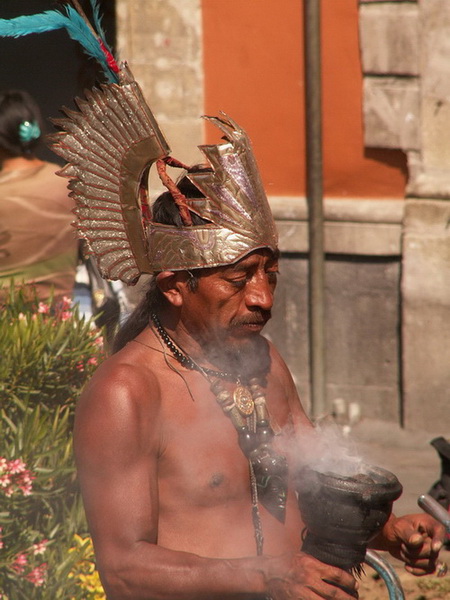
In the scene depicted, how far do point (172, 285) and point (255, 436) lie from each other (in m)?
0.47

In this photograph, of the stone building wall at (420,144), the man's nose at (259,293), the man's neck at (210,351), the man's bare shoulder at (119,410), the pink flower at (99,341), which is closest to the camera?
the man's bare shoulder at (119,410)

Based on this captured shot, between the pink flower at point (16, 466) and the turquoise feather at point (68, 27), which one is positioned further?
the pink flower at point (16, 466)

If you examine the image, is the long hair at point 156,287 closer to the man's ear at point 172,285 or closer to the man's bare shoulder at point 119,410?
the man's ear at point 172,285

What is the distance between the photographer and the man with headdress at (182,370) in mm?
2635

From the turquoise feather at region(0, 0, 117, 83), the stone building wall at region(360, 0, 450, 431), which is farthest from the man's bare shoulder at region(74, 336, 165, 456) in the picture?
the stone building wall at region(360, 0, 450, 431)

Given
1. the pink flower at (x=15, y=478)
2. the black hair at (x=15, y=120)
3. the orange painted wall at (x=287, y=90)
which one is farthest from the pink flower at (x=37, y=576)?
the orange painted wall at (x=287, y=90)

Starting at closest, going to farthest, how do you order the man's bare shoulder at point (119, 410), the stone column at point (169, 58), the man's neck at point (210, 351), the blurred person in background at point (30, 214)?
the man's bare shoulder at point (119, 410) → the man's neck at point (210, 351) → the blurred person in background at point (30, 214) → the stone column at point (169, 58)

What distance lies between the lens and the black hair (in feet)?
17.1

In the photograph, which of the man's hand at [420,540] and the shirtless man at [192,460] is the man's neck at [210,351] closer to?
the shirtless man at [192,460]

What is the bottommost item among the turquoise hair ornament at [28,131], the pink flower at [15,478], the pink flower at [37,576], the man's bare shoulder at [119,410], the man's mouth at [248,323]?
the pink flower at [37,576]

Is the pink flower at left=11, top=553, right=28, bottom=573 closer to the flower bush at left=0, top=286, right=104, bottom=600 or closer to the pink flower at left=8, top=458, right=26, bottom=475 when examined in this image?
the flower bush at left=0, top=286, right=104, bottom=600

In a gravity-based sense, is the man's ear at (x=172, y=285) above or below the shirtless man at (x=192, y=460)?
above

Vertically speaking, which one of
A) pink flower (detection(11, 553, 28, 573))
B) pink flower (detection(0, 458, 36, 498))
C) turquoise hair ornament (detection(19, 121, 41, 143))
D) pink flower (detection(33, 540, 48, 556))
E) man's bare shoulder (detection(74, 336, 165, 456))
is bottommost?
pink flower (detection(11, 553, 28, 573))

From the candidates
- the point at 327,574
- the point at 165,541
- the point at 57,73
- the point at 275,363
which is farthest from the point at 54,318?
the point at 57,73
